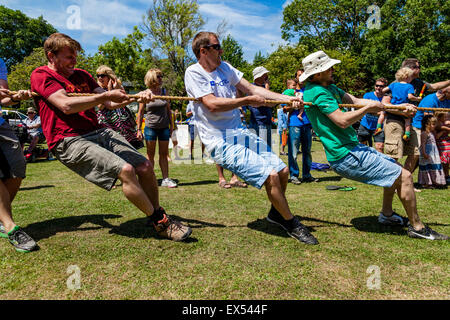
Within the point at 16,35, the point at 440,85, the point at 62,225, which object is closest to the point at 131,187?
the point at 62,225

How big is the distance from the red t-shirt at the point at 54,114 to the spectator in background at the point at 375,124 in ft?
17.7

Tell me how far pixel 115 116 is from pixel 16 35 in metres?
56.5

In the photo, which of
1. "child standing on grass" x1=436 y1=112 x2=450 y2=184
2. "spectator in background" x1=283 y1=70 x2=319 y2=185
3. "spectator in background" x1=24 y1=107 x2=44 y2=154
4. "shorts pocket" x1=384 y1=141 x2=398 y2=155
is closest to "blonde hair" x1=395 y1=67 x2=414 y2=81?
"shorts pocket" x1=384 y1=141 x2=398 y2=155

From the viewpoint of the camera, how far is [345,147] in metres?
3.53

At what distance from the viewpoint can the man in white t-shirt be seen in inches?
134

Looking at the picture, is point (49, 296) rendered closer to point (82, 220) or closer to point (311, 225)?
point (82, 220)

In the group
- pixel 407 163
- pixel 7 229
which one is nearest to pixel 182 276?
pixel 7 229

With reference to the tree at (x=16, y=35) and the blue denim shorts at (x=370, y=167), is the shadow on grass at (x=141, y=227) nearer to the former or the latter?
the blue denim shorts at (x=370, y=167)

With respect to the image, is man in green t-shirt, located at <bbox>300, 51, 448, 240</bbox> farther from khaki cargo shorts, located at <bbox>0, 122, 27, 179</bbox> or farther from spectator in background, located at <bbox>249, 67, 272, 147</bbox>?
khaki cargo shorts, located at <bbox>0, 122, 27, 179</bbox>

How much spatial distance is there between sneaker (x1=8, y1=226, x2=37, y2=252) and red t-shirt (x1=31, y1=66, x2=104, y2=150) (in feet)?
3.03

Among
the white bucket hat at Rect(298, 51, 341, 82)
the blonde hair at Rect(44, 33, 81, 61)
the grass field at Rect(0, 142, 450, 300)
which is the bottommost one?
the grass field at Rect(0, 142, 450, 300)

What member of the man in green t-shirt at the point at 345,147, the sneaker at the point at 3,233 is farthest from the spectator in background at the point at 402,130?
the sneaker at the point at 3,233
